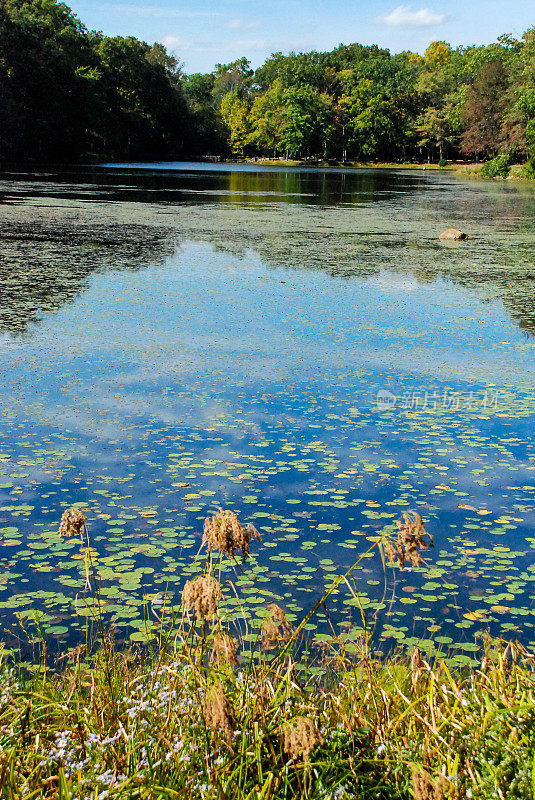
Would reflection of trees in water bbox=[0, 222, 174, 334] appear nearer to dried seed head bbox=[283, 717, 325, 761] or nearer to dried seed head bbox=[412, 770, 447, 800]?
dried seed head bbox=[283, 717, 325, 761]

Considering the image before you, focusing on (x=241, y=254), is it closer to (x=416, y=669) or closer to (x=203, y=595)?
(x=416, y=669)

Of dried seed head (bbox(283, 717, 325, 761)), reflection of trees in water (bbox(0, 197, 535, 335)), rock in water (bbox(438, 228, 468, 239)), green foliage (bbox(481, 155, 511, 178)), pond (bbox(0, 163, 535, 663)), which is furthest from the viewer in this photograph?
green foliage (bbox(481, 155, 511, 178))

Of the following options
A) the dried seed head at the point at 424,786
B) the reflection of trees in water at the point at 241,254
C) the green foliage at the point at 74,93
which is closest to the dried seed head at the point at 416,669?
the dried seed head at the point at 424,786

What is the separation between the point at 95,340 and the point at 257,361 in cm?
195

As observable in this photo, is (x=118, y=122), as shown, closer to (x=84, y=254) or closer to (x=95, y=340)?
(x=84, y=254)

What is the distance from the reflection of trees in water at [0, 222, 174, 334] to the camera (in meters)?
10.2

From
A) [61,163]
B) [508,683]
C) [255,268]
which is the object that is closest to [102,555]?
[508,683]

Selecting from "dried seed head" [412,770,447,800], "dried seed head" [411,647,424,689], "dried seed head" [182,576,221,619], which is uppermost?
"dried seed head" [182,576,221,619]

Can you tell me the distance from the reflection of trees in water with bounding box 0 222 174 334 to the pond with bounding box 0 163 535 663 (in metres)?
0.09

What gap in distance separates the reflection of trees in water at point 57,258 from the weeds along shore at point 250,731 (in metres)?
7.00

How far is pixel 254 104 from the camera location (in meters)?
96.5

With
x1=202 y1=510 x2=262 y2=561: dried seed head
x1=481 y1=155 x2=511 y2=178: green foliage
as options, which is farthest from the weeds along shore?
x1=481 y1=155 x2=511 y2=178: green foliage

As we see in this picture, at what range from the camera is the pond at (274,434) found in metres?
3.76

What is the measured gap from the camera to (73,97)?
196 feet
